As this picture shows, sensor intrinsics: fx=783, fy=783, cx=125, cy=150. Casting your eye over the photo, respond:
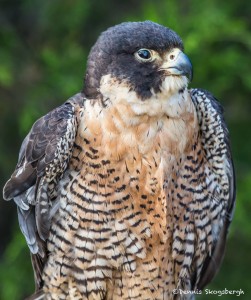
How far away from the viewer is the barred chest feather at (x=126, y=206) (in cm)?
464

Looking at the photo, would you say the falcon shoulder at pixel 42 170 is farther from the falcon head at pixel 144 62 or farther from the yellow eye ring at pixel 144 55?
the yellow eye ring at pixel 144 55

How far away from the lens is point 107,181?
4.64 m

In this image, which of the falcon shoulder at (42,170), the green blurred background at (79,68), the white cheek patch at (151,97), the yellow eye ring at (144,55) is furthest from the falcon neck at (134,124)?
the green blurred background at (79,68)

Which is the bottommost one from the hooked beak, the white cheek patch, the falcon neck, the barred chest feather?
the barred chest feather

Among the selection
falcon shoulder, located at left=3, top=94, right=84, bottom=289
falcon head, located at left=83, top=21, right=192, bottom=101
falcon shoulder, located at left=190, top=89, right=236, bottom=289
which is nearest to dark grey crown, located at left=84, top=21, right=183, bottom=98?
falcon head, located at left=83, top=21, right=192, bottom=101

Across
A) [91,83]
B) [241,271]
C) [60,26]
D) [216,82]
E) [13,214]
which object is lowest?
[241,271]

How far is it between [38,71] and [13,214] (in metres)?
1.50

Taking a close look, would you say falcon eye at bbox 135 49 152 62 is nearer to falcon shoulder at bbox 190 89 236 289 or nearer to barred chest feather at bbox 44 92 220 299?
barred chest feather at bbox 44 92 220 299

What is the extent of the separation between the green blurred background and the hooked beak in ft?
4.79

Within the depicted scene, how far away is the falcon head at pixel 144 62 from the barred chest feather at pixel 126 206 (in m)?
0.16

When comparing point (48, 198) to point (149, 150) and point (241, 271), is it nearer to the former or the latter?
point (149, 150)

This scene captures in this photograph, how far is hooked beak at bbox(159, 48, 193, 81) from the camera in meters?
4.44

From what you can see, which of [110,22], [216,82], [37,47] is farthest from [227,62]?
[37,47]

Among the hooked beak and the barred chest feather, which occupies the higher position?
the hooked beak
